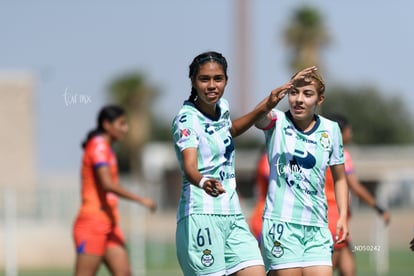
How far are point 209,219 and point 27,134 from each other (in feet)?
78.9

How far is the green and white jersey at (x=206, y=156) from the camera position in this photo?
7457 mm

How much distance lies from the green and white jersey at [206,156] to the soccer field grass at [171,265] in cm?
1175

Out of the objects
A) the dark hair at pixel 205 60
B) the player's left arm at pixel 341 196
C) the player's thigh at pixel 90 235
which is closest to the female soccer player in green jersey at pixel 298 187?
the player's left arm at pixel 341 196

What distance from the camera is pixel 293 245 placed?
7.96 m

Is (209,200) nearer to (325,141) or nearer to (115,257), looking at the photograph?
(325,141)

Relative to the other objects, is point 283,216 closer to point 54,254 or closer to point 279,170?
point 279,170

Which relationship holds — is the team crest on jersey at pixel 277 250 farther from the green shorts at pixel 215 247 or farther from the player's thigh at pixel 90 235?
the player's thigh at pixel 90 235

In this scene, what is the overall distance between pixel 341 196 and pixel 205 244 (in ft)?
4.35

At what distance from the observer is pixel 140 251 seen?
24.9 meters

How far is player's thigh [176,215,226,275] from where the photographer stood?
24.5ft

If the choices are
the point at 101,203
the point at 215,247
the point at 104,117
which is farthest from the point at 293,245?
the point at 104,117

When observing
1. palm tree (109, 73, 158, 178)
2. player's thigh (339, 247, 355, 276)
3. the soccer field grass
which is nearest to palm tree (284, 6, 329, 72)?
palm tree (109, 73, 158, 178)

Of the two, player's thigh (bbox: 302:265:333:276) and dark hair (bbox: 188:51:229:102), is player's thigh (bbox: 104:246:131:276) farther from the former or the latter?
dark hair (bbox: 188:51:229:102)

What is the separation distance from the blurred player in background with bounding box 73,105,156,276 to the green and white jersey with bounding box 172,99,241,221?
2932mm
